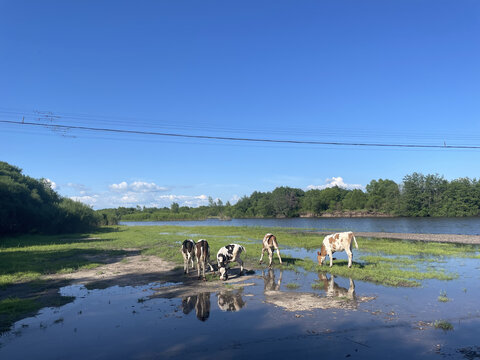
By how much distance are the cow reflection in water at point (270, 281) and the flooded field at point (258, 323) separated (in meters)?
0.04

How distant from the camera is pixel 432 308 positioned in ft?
31.4

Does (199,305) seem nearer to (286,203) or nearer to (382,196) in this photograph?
(382,196)

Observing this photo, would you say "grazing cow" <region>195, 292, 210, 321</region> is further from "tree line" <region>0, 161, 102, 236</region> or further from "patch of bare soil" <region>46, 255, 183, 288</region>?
"tree line" <region>0, 161, 102, 236</region>

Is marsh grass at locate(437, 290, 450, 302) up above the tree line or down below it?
below

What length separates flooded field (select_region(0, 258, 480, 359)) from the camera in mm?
7004

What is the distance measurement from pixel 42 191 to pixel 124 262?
51247 millimetres

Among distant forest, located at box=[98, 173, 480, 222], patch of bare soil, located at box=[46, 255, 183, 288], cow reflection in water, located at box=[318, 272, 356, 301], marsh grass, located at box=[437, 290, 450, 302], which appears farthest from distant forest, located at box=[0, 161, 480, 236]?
marsh grass, located at box=[437, 290, 450, 302]

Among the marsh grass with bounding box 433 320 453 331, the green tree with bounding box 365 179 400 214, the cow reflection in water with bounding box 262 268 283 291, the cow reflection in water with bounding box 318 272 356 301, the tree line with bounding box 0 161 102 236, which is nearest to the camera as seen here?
the marsh grass with bounding box 433 320 453 331

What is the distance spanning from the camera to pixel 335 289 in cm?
1221

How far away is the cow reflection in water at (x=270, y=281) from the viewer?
12.7 metres

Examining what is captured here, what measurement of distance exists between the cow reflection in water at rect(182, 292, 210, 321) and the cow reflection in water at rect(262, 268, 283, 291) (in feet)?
8.87

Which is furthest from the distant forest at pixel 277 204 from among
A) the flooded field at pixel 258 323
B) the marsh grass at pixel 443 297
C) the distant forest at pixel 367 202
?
the marsh grass at pixel 443 297

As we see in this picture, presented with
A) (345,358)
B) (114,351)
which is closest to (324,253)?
(345,358)

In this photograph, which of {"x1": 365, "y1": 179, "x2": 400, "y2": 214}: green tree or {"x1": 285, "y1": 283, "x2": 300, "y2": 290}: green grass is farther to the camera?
{"x1": 365, "y1": 179, "x2": 400, "y2": 214}: green tree
